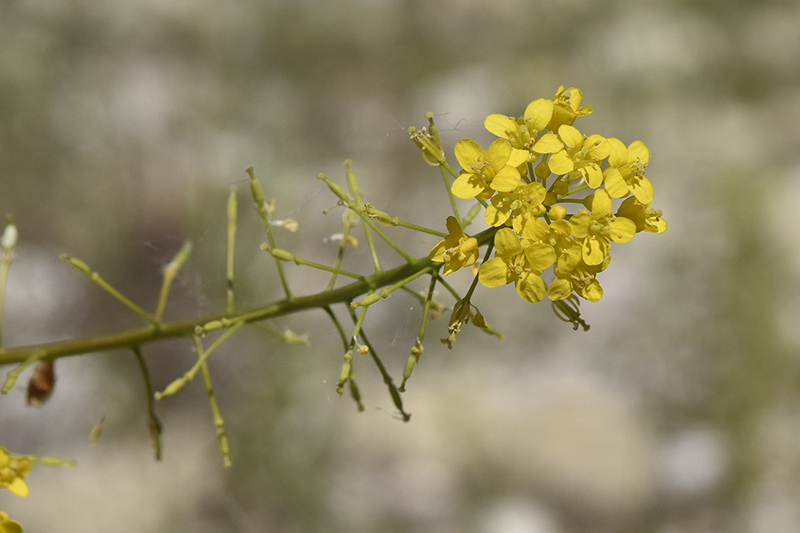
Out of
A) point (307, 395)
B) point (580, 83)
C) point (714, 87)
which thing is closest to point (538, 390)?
point (307, 395)

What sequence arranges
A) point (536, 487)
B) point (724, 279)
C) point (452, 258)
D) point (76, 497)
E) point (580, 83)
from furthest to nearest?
point (580, 83), point (724, 279), point (536, 487), point (76, 497), point (452, 258)

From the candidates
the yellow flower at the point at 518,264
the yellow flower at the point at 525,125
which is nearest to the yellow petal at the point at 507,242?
the yellow flower at the point at 518,264

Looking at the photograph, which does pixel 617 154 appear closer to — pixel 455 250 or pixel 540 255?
pixel 540 255

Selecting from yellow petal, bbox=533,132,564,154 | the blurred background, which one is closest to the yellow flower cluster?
yellow petal, bbox=533,132,564,154

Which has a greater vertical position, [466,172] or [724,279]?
[724,279]

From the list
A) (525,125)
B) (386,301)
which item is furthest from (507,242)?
(386,301)

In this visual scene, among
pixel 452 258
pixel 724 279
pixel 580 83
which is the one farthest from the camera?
pixel 580 83

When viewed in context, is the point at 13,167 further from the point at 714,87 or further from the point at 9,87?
the point at 714,87
